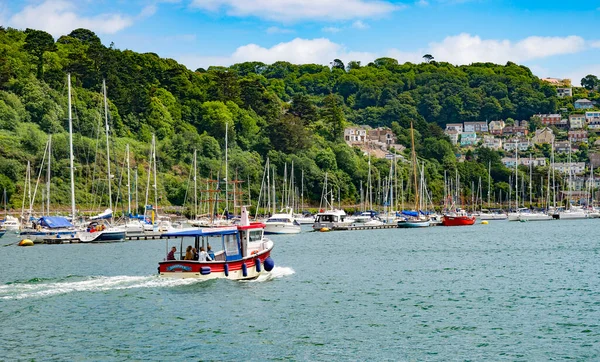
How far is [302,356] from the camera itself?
87.8 ft

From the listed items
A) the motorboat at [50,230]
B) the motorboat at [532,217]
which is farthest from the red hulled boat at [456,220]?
the motorboat at [50,230]

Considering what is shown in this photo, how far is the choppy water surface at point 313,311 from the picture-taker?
90.6ft

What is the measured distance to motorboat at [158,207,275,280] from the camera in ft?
130

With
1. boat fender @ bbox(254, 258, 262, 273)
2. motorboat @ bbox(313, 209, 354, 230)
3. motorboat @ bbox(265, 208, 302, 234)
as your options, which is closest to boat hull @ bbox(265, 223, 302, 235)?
motorboat @ bbox(265, 208, 302, 234)

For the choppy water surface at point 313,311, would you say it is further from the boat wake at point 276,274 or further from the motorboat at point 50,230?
Answer: the motorboat at point 50,230

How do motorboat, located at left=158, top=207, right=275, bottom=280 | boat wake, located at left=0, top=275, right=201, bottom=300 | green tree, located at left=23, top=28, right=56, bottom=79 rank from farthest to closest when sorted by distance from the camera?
green tree, located at left=23, top=28, right=56, bottom=79, motorboat, located at left=158, top=207, right=275, bottom=280, boat wake, located at left=0, top=275, right=201, bottom=300

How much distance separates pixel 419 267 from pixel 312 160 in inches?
4075

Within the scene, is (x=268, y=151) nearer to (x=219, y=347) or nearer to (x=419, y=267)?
(x=419, y=267)

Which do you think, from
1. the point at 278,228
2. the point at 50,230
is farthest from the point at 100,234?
the point at 278,228

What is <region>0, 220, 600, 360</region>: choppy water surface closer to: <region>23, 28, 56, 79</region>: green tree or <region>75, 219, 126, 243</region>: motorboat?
<region>75, 219, 126, 243</region>: motorboat

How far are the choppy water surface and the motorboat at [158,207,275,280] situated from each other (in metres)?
0.59

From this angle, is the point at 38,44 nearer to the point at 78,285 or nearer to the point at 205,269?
the point at 78,285

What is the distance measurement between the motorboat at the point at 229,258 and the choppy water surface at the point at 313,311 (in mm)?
585

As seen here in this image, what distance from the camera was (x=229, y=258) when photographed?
136ft
